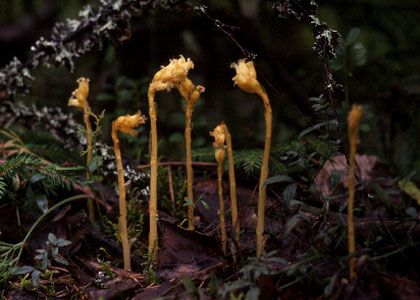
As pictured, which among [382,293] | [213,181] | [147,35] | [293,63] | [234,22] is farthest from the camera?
[147,35]

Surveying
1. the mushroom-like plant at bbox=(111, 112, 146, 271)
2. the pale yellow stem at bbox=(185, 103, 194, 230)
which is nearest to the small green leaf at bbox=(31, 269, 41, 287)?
the mushroom-like plant at bbox=(111, 112, 146, 271)

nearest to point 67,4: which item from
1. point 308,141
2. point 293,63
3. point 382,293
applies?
point 293,63

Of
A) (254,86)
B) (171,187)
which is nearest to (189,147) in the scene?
(254,86)

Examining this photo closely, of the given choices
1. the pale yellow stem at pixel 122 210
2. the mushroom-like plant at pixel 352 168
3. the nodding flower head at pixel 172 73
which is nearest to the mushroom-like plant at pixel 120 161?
the pale yellow stem at pixel 122 210

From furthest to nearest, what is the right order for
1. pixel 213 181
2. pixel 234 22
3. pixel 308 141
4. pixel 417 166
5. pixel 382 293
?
pixel 234 22 < pixel 213 181 < pixel 308 141 < pixel 417 166 < pixel 382 293

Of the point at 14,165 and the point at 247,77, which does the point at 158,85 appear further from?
the point at 14,165

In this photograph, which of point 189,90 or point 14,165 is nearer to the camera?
point 189,90

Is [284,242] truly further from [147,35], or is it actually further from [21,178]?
[147,35]
